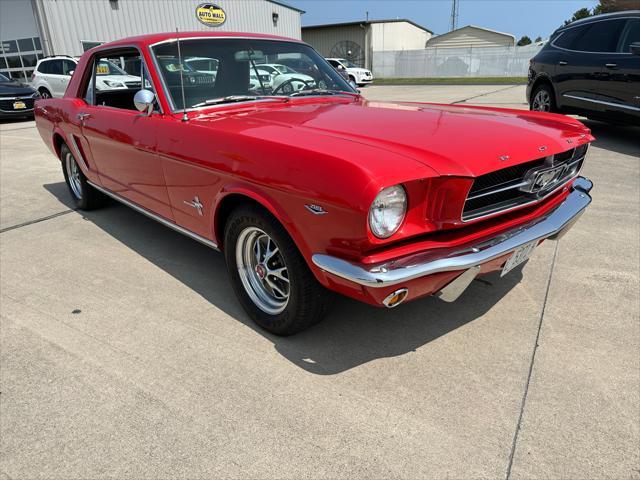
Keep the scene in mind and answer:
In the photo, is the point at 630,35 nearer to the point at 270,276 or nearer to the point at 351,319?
the point at 351,319

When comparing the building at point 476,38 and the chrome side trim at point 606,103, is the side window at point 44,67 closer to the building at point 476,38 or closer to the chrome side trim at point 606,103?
the chrome side trim at point 606,103

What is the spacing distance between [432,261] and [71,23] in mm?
19986

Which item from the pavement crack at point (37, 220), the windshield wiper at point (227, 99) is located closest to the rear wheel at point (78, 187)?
the pavement crack at point (37, 220)

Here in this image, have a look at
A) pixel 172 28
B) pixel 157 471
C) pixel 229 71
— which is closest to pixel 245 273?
pixel 157 471

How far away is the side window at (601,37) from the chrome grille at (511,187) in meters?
4.93

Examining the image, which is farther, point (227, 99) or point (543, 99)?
point (543, 99)

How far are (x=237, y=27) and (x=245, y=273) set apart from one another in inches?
1000

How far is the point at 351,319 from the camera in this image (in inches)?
107

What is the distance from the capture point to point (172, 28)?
20844 millimetres

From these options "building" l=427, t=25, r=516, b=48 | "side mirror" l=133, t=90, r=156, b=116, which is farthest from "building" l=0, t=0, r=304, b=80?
"building" l=427, t=25, r=516, b=48

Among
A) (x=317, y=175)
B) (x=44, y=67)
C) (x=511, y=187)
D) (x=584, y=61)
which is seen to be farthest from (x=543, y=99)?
(x=44, y=67)

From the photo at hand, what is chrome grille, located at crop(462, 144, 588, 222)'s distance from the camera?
212 cm

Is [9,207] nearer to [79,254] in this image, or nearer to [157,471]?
[79,254]

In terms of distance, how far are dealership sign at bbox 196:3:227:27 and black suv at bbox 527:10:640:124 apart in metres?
19.3
